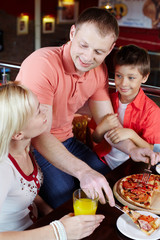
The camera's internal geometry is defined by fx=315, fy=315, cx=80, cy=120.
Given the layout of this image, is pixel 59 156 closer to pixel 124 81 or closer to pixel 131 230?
pixel 131 230

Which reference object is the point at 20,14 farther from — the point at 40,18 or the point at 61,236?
the point at 61,236

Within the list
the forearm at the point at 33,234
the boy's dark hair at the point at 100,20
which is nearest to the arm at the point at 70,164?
the forearm at the point at 33,234

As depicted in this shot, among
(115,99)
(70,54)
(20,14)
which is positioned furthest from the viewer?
(20,14)

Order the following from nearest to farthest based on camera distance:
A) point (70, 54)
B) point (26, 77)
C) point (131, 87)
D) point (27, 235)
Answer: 1. point (27, 235)
2. point (26, 77)
3. point (70, 54)
4. point (131, 87)

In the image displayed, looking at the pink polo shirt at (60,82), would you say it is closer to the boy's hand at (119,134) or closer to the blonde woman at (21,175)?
the boy's hand at (119,134)

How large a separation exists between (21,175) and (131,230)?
20.9 inches

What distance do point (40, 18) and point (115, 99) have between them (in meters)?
6.75

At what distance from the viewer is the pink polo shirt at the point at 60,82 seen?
1.85 metres

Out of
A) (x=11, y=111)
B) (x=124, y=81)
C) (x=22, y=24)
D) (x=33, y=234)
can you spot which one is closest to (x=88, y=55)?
(x=124, y=81)

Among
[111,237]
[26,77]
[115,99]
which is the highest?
[26,77]

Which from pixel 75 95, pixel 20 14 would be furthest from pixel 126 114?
pixel 20 14

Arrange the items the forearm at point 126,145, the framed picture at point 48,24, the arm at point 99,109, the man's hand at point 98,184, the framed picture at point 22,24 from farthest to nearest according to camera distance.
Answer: the framed picture at point 48,24 → the framed picture at point 22,24 → the arm at point 99,109 → the forearm at point 126,145 → the man's hand at point 98,184

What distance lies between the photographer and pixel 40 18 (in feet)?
27.8

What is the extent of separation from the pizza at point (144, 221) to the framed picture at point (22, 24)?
7.42 m
